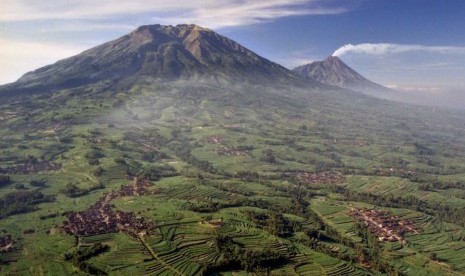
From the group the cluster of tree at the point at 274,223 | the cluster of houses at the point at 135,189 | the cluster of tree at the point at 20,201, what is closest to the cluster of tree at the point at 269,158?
the cluster of houses at the point at 135,189

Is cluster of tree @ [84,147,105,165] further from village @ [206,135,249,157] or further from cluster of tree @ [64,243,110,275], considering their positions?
cluster of tree @ [64,243,110,275]

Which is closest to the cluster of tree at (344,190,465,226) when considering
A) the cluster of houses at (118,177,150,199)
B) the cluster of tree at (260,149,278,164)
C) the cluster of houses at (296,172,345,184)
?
the cluster of houses at (296,172,345,184)

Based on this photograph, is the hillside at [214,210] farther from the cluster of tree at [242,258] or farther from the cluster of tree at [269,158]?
the cluster of tree at [269,158]

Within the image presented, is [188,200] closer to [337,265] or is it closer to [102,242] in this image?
[102,242]

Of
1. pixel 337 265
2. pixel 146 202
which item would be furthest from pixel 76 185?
pixel 337 265

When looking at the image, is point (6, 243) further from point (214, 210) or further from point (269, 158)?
point (269, 158)

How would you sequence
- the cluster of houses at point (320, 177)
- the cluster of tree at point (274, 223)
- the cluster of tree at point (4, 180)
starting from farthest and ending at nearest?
the cluster of houses at point (320, 177), the cluster of tree at point (4, 180), the cluster of tree at point (274, 223)

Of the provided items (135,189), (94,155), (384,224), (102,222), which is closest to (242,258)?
(102,222)
